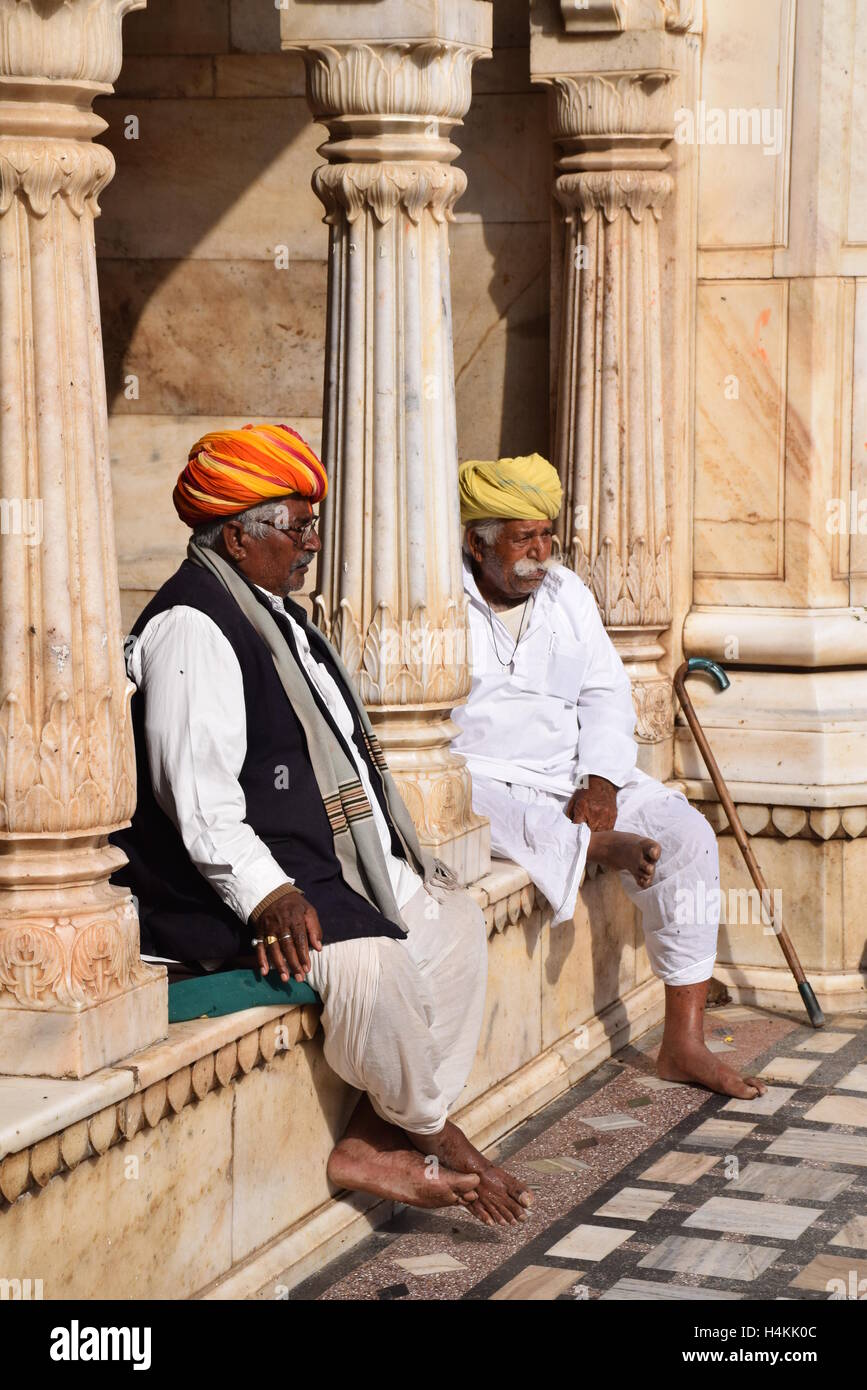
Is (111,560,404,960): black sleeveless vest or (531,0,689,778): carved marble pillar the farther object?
(531,0,689,778): carved marble pillar

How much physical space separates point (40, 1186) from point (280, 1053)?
948mm

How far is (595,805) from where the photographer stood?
20.9ft

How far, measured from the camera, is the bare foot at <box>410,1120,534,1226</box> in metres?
4.90

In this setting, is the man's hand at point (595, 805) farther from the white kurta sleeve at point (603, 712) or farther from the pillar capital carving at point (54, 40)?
the pillar capital carving at point (54, 40)

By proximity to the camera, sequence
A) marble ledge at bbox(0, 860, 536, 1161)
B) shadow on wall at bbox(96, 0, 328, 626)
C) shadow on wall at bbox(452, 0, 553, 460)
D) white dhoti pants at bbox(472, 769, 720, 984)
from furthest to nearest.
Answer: shadow on wall at bbox(96, 0, 328, 626) < shadow on wall at bbox(452, 0, 553, 460) < white dhoti pants at bbox(472, 769, 720, 984) < marble ledge at bbox(0, 860, 536, 1161)

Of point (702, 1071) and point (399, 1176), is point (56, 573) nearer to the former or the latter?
point (399, 1176)

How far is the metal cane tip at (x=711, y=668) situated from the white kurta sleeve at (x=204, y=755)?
2.94m

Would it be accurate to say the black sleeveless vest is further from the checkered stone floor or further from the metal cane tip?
the metal cane tip

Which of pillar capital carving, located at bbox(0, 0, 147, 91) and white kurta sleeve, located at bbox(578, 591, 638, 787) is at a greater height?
pillar capital carving, located at bbox(0, 0, 147, 91)

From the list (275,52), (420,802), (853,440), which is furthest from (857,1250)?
(275,52)

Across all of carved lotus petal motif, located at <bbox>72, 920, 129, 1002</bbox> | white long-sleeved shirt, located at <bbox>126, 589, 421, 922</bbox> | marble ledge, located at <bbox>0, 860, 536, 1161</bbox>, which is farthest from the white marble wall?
carved lotus petal motif, located at <bbox>72, 920, 129, 1002</bbox>

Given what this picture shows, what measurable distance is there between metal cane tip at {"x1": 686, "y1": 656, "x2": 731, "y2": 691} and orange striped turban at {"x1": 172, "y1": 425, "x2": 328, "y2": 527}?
2698 mm

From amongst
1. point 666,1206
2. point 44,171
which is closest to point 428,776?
point 666,1206

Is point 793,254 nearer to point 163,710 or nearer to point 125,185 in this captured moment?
point 125,185
